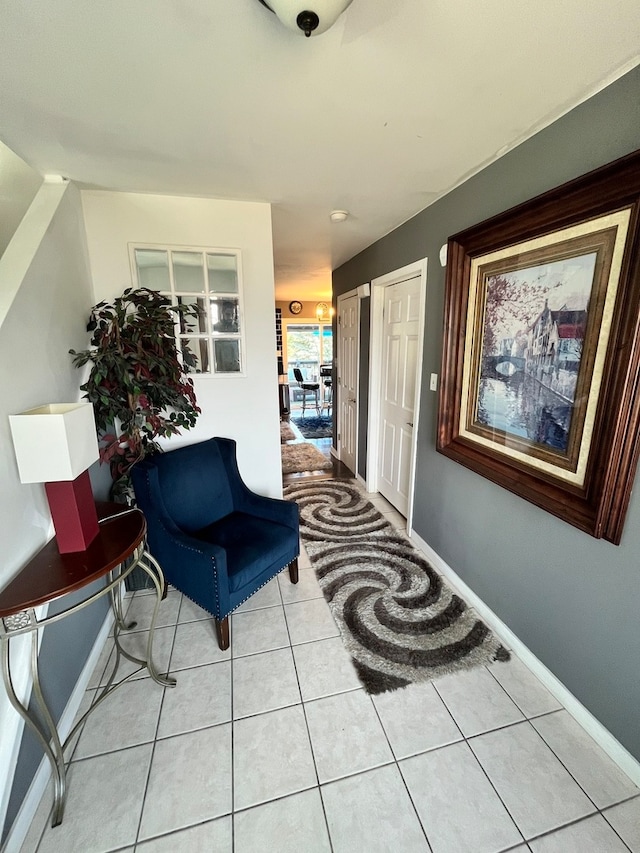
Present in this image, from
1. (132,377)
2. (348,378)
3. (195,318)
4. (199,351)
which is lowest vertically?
(348,378)

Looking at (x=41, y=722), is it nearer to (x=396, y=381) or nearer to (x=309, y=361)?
(x=396, y=381)

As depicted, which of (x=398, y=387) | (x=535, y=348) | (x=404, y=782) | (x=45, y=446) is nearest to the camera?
(x=45, y=446)

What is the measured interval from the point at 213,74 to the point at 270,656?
235 centimetres

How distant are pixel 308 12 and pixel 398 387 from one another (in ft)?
7.51

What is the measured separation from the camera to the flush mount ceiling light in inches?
32.6

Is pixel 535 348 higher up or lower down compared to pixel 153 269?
lower down

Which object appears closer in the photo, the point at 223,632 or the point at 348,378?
the point at 223,632

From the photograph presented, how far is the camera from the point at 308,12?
85 centimetres

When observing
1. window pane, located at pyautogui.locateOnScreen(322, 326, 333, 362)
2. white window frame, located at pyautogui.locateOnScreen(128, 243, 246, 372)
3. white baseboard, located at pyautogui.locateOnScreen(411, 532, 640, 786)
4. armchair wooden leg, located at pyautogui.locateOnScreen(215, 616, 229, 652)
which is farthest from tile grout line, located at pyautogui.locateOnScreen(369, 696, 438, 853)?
window pane, located at pyautogui.locateOnScreen(322, 326, 333, 362)

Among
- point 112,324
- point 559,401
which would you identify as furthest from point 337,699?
point 112,324

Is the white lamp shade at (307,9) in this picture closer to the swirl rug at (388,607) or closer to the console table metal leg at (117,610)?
the console table metal leg at (117,610)

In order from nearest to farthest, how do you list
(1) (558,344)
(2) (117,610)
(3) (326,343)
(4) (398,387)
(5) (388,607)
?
(1) (558,344)
(2) (117,610)
(5) (388,607)
(4) (398,387)
(3) (326,343)

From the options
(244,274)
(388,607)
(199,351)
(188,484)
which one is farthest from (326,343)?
(388,607)

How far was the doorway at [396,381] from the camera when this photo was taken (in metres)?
2.57
